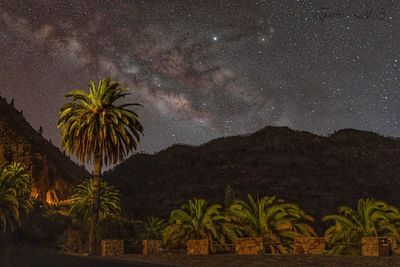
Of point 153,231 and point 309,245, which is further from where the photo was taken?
point 153,231

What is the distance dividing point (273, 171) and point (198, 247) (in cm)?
8927

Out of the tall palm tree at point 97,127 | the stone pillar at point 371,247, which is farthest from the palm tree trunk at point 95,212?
the stone pillar at point 371,247

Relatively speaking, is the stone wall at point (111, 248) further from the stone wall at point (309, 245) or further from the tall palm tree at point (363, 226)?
the tall palm tree at point (363, 226)

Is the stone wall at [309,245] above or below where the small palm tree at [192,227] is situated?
below

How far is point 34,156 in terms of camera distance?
112188 mm

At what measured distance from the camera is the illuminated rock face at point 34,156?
4350 inches

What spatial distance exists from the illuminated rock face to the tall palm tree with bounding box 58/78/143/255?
69.4 m

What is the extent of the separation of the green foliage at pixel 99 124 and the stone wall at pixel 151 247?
28.6ft

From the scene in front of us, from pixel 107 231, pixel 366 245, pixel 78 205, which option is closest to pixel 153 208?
pixel 107 231

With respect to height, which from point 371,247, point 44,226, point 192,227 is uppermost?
point 44,226

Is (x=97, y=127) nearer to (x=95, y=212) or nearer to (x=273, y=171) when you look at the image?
(x=95, y=212)

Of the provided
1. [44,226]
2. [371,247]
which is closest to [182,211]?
[371,247]

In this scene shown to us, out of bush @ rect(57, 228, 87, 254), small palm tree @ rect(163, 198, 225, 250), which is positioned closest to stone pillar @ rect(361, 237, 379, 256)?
small palm tree @ rect(163, 198, 225, 250)

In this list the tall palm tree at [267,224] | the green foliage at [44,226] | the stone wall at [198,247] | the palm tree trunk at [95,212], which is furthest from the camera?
the green foliage at [44,226]
